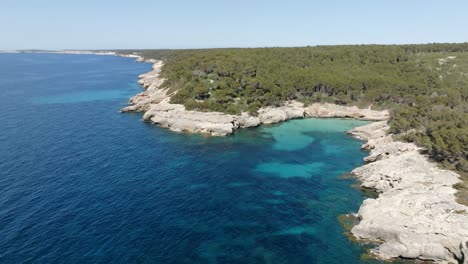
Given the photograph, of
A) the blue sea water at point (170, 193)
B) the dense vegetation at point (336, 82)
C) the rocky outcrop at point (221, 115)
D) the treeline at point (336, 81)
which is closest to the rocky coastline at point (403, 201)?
the rocky outcrop at point (221, 115)

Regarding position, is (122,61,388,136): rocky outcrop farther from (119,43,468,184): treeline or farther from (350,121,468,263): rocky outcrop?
(350,121,468,263): rocky outcrop

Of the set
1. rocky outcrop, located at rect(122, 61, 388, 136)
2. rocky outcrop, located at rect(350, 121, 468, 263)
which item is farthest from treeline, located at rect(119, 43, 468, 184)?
rocky outcrop, located at rect(350, 121, 468, 263)

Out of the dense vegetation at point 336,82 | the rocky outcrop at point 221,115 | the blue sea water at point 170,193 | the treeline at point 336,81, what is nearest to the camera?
the blue sea water at point 170,193

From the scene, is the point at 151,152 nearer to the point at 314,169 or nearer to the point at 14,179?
the point at 14,179

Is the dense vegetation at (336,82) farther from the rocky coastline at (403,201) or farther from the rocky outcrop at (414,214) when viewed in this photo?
the rocky outcrop at (414,214)

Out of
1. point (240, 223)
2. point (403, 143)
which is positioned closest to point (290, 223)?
point (240, 223)

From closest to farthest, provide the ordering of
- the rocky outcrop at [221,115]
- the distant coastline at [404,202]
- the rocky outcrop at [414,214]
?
the rocky outcrop at [414,214], the distant coastline at [404,202], the rocky outcrop at [221,115]
